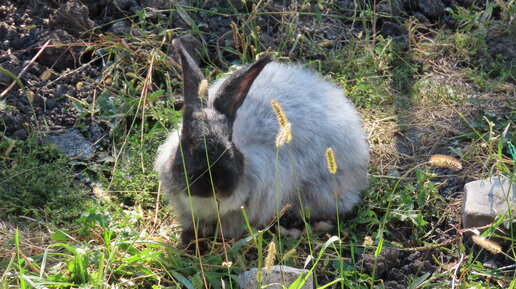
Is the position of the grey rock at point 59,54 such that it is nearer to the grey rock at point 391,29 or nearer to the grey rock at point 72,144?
the grey rock at point 72,144

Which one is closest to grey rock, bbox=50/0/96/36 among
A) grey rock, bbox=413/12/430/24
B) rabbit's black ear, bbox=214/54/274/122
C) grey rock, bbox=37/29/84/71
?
grey rock, bbox=37/29/84/71

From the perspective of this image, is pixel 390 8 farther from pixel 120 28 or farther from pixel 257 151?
pixel 257 151

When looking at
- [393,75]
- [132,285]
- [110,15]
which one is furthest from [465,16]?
[132,285]

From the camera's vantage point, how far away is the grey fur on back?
432 cm

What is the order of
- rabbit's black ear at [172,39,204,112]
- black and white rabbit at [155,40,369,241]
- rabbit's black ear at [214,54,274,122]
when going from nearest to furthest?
1. black and white rabbit at [155,40,369,241]
2. rabbit's black ear at [172,39,204,112]
3. rabbit's black ear at [214,54,274,122]

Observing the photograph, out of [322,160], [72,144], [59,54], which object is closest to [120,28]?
[59,54]

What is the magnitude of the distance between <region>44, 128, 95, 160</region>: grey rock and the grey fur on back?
2.94 ft

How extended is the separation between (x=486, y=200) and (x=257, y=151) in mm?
1435

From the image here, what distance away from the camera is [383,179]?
504 centimetres

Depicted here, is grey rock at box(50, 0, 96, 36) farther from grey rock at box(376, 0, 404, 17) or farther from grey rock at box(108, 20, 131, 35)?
grey rock at box(376, 0, 404, 17)

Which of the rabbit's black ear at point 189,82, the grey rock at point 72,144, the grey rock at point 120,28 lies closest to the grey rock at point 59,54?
the grey rock at point 120,28

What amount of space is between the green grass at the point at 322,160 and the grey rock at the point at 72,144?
94 mm

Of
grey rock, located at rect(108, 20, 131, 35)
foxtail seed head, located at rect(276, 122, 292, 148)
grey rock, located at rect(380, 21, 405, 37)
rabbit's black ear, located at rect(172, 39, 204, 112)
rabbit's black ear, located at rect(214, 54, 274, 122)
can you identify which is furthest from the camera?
grey rock, located at rect(380, 21, 405, 37)

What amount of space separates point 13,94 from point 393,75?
3.05 m
